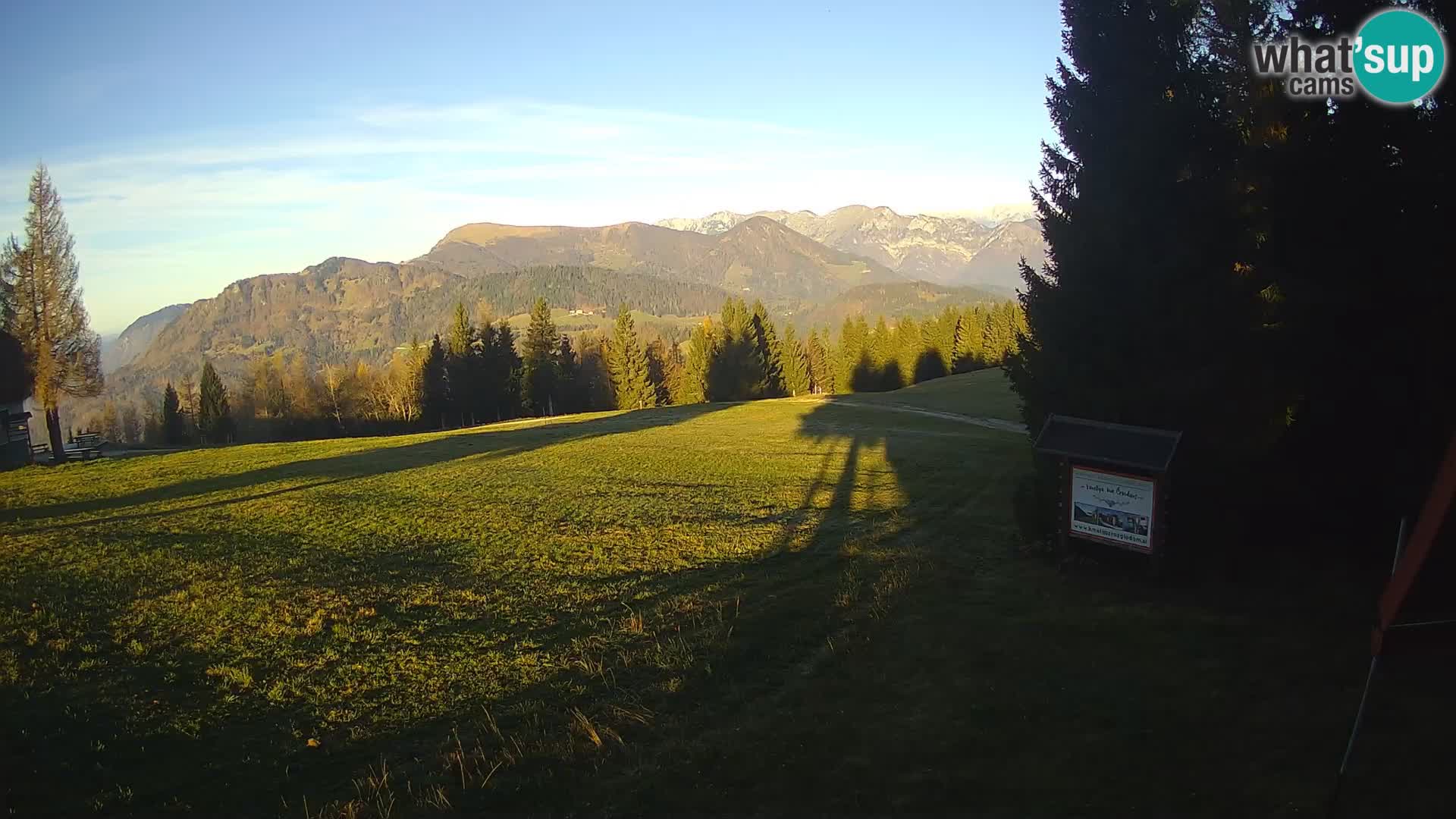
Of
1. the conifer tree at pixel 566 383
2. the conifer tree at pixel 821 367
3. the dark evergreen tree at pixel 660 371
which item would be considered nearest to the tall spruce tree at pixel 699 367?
the dark evergreen tree at pixel 660 371

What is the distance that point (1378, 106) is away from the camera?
510 inches

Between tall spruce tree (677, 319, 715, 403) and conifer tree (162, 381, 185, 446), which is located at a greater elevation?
tall spruce tree (677, 319, 715, 403)

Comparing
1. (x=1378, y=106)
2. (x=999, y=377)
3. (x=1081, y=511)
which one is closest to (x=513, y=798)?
(x=1081, y=511)

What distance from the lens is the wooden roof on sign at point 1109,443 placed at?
42.1ft

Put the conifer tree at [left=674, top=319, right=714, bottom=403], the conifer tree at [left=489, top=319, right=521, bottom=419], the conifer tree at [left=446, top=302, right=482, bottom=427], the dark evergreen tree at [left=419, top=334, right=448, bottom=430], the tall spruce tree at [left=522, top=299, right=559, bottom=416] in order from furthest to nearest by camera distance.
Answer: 1. the conifer tree at [left=674, top=319, right=714, bottom=403]
2. the conifer tree at [left=489, top=319, right=521, bottom=419]
3. the tall spruce tree at [left=522, top=299, right=559, bottom=416]
4. the conifer tree at [left=446, top=302, right=482, bottom=427]
5. the dark evergreen tree at [left=419, top=334, right=448, bottom=430]

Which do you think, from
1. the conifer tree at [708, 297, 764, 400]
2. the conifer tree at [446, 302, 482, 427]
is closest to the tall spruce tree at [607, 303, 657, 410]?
the conifer tree at [708, 297, 764, 400]

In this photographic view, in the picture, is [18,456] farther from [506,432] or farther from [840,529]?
[840,529]

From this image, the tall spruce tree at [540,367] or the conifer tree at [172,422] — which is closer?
the tall spruce tree at [540,367]

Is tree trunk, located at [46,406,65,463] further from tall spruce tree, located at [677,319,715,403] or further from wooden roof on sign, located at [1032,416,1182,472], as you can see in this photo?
tall spruce tree, located at [677,319,715,403]

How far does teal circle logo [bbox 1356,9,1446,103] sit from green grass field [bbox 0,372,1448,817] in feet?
26.8

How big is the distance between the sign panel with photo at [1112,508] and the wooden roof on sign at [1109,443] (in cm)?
39

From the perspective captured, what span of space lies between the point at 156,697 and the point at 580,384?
80343 mm

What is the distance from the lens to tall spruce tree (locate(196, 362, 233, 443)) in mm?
87188

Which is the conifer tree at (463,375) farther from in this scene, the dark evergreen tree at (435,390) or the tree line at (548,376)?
the dark evergreen tree at (435,390)
